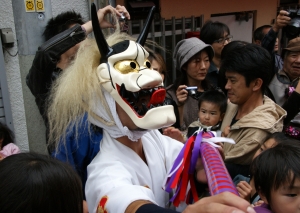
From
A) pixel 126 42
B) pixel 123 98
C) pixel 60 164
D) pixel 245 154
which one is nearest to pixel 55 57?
pixel 126 42

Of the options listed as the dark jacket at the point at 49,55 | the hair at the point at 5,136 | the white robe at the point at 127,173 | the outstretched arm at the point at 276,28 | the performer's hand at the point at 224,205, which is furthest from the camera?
the outstretched arm at the point at 276,28

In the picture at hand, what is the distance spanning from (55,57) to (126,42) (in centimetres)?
53

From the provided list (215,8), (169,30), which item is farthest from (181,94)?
(215,8)

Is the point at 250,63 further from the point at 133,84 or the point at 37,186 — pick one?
the point at 37,186

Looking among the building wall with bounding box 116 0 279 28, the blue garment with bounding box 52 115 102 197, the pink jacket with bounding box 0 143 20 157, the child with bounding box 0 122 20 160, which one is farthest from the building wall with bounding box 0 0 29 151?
the blue garment with bounding box 52 115 102 197

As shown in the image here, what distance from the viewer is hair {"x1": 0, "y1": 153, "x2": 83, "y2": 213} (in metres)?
0.90

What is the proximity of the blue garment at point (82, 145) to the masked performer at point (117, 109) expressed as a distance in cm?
3

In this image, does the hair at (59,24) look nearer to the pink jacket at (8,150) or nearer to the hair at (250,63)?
the pink jacket at (8,150)

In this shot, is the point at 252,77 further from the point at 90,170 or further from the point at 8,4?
the point at 8,4

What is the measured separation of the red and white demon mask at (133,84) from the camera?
3.87 ft

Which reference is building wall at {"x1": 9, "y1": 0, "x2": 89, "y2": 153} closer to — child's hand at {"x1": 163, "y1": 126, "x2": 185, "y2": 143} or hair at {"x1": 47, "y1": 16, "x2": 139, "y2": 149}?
hair at {"x1": 47, "y1": 16, "x2": 139, "y2": 149}

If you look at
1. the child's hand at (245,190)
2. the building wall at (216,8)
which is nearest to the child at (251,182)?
the child's hand at (245,190)

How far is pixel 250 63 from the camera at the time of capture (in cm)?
197

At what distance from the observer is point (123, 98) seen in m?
1.21
